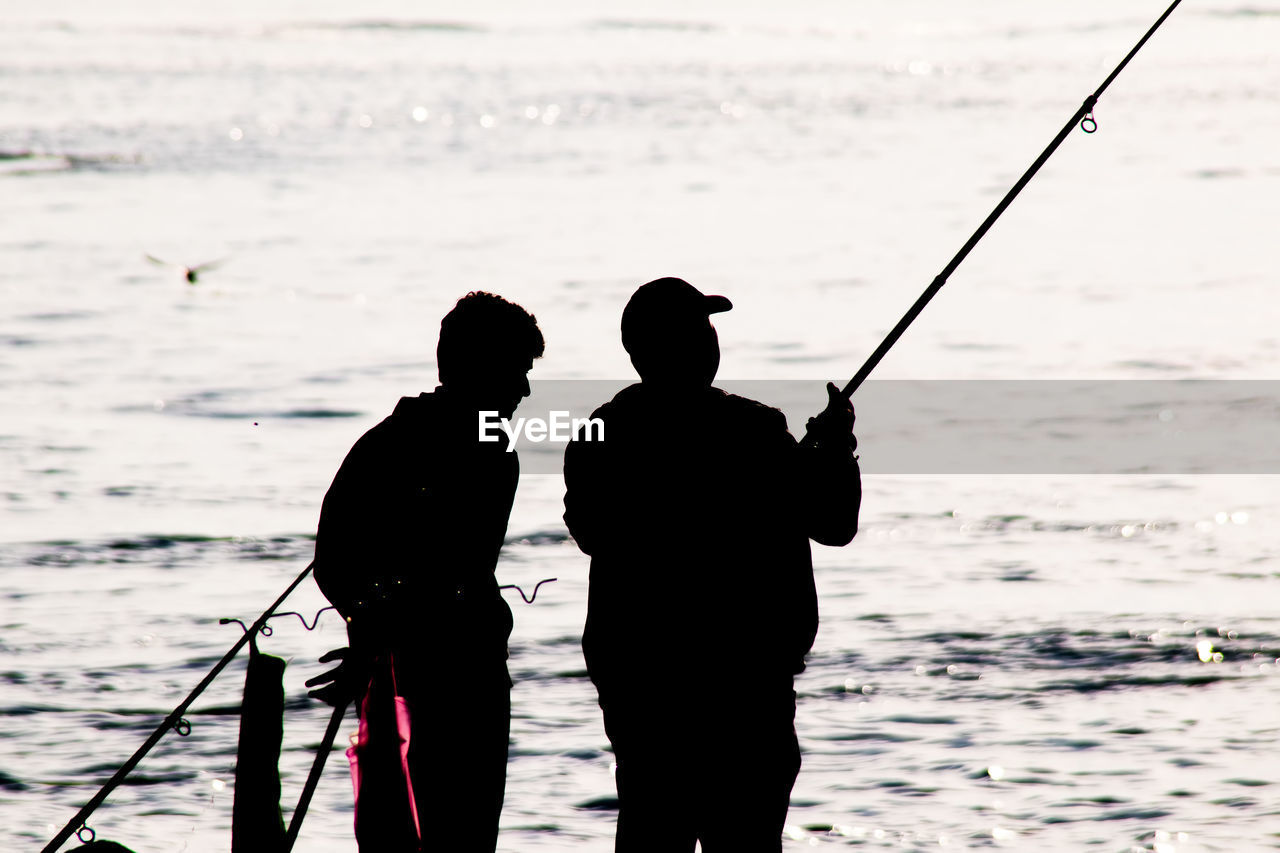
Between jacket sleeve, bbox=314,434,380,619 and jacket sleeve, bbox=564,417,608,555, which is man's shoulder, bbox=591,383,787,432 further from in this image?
jacket sleeve, bbox=314,434,380,619

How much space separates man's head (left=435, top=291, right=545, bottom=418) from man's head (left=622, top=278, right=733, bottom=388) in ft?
0.76

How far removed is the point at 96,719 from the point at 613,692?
336 centimetres

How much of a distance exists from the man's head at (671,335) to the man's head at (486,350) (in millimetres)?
231

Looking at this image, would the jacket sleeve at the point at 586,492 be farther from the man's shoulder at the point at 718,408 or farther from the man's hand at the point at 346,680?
the man's hand at the point at 346,680

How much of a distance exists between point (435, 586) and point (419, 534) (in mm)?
101

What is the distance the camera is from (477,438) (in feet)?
10.6

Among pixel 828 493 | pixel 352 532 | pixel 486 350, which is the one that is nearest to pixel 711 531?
pixel 828 493

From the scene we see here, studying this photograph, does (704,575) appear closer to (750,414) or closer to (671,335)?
(750,414)

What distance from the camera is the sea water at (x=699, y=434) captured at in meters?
5.41

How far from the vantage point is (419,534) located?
10.6 ft

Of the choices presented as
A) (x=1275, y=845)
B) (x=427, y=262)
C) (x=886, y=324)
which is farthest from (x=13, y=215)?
(x=1275, y=845)

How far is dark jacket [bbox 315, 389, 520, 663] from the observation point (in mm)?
3188

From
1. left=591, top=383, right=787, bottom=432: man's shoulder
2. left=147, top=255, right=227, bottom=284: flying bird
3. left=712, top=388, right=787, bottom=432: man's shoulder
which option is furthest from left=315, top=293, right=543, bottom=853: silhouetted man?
left=147, top=255, right=227, bottom=284: flying bird

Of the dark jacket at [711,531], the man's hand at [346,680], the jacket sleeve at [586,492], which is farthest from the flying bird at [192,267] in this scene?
the dark jacket at [711,531]
